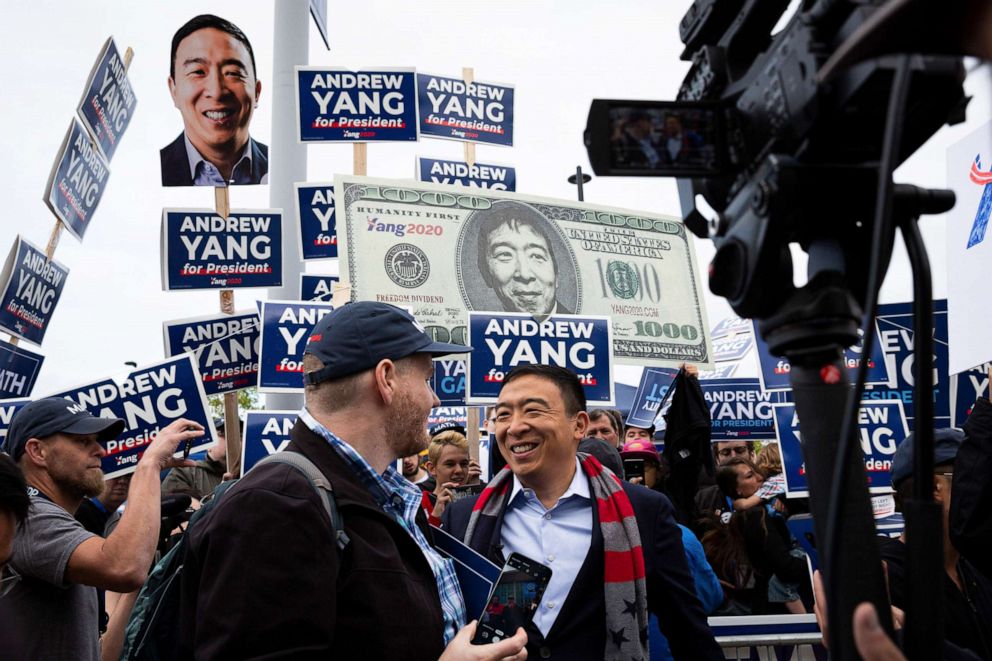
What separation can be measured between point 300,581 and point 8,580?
5.53 ft

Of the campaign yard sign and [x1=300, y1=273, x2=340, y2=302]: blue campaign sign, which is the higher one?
[x1=300, y1=273, x2=340, y2=302]: blue campaign sign

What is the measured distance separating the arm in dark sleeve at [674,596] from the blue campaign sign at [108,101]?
6331 millimetres

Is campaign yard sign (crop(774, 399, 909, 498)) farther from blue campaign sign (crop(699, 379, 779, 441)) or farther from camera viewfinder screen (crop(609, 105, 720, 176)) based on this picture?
camera viewfinder screen (crop(609, 105, 720, 176))

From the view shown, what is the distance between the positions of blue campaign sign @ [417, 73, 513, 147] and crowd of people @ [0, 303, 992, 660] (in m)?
6.07

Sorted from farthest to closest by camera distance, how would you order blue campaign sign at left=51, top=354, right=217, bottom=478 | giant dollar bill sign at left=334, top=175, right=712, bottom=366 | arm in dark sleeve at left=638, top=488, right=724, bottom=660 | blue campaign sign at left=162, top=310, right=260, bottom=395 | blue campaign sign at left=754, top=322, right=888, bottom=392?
giant dollar bill sign at left=334, top=175, right=712, bottom=366 → blue campaign sign at left=162, top=310, right=260, bottom=395 → blue campaign sign at left=754, top=322, right=888, bottom=392 → blue campaign sign at left=51, top=354, right=217, bottom=478 → arm in dark sleeve at left=638, top=488, right=724, bottom=660

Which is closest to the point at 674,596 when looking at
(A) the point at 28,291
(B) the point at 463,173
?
(A) the point at 28,291

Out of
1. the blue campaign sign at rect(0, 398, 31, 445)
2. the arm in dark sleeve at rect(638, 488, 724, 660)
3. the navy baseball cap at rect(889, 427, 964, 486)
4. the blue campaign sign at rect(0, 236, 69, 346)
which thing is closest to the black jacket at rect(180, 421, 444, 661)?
the arm in dark sleeve at rect(638, 488, 724, 660)

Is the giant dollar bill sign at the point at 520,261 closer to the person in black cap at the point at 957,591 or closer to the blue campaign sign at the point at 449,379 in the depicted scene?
the blue campaign sign at the point at 449,379

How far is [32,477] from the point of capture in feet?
11.0

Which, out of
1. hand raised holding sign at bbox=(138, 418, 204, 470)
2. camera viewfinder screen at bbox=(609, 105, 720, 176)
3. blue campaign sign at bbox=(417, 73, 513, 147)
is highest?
blue campaign sign at bbox=(417, 73, 513, 147)

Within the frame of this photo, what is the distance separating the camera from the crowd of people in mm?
1789

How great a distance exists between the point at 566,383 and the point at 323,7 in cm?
933

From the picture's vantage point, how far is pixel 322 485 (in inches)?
76.9

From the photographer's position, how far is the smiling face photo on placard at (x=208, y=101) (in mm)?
7680
